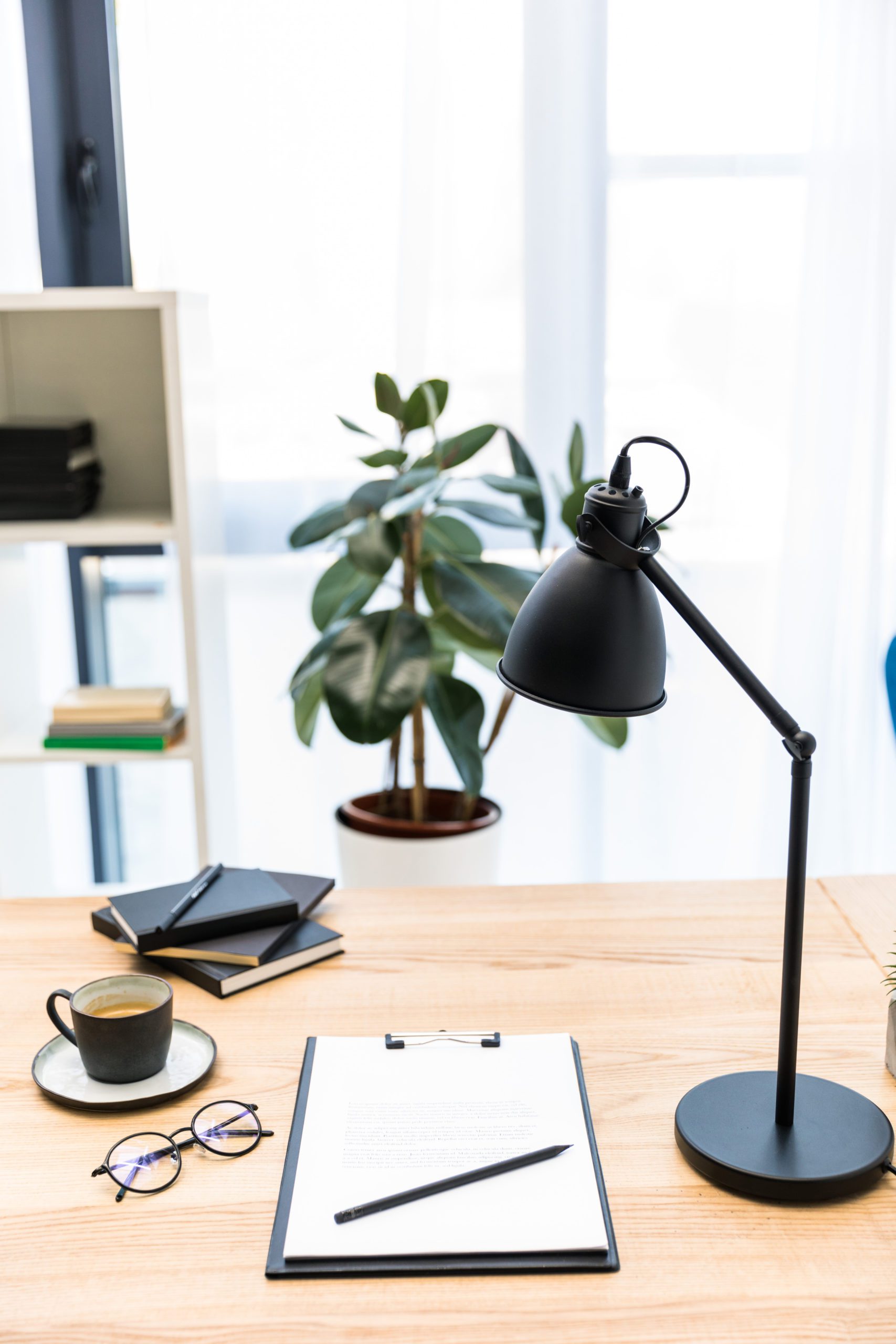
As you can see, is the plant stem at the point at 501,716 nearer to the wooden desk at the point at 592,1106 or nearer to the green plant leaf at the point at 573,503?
the green plant leaf at the point at 573,503

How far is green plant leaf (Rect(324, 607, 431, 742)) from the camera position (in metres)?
1.86

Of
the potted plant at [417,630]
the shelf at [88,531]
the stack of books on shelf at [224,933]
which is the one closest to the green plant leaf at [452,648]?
the potted plant at [417,630]

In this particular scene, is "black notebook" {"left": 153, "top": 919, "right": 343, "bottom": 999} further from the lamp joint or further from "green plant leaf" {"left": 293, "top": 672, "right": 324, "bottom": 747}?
"green plant leaf" {"left": 293, "top": 672, "right": 324, "bottom": 747}

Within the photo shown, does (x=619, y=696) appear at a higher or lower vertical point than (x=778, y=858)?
higher

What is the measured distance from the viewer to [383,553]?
74.7 inches

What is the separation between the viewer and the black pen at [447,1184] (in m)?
0.87

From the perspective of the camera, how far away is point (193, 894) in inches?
50.0

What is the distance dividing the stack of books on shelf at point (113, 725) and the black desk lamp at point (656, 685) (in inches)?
54.3

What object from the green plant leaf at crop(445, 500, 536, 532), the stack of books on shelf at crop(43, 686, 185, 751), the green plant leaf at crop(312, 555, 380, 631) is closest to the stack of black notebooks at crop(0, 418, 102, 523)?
the stack of books on shelf at crop(43, 686, 185, 751)

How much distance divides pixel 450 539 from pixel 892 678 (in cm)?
75

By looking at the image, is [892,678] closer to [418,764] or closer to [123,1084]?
[418,764]

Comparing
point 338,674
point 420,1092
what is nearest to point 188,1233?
point 420,1092

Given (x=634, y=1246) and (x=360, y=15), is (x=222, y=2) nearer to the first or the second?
(x=360, y=15)

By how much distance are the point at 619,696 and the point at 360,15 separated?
74.5 inches
